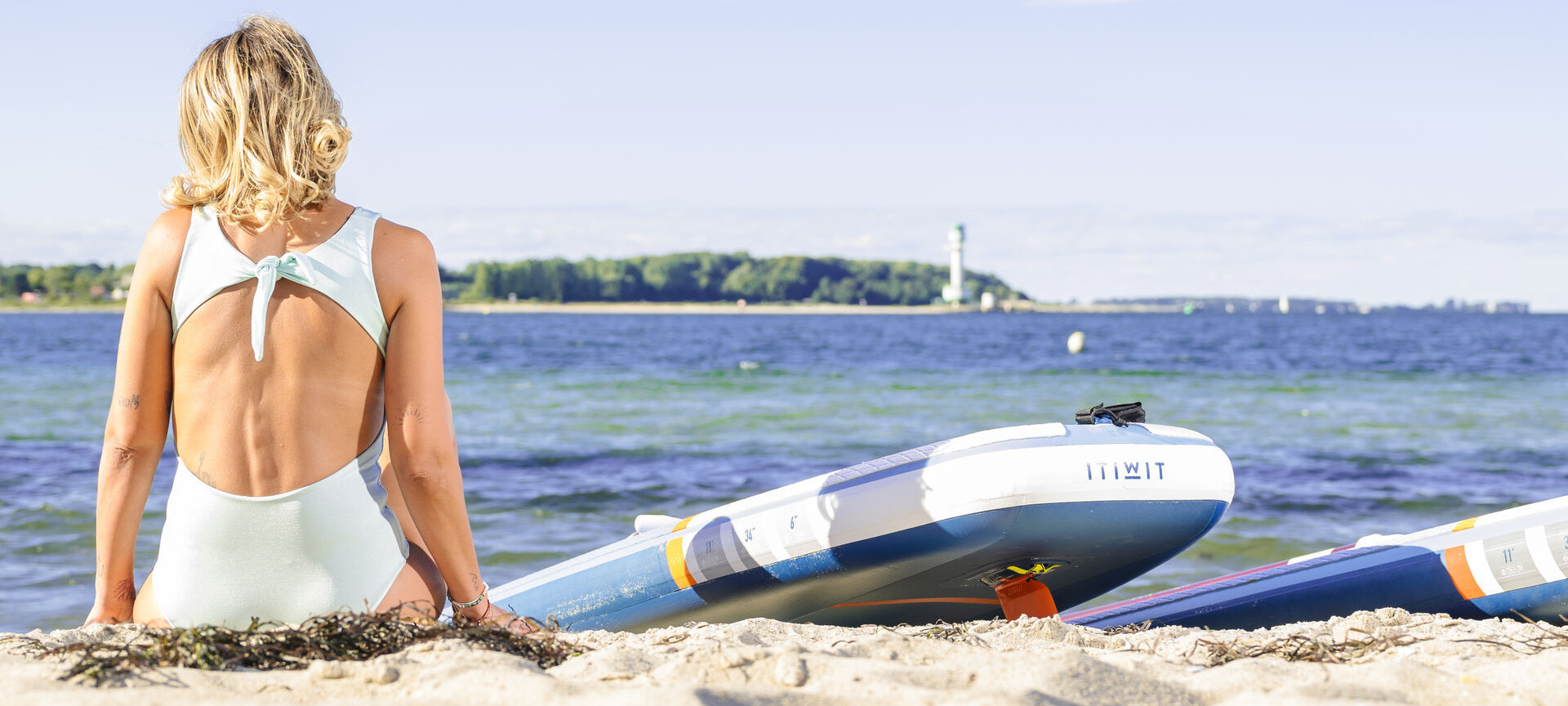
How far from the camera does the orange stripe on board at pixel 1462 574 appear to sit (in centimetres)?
348

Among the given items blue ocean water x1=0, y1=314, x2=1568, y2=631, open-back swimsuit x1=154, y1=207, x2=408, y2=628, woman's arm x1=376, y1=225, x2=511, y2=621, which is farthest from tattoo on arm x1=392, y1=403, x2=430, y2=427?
blue ocean water x1=0, y1=314, x2=1568, y2=631

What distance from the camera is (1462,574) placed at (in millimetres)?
3510

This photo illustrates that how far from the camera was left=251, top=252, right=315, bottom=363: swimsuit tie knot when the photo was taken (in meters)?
1.80

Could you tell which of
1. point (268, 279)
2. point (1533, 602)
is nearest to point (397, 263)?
point (268, 279)

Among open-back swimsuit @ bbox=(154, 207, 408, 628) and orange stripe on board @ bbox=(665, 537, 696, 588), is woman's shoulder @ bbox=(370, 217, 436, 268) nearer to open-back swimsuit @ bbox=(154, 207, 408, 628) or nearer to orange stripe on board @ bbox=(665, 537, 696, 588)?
open-back swimsuit @ bbox=(154, 207, 408, 628)

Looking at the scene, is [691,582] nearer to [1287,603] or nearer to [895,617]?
[895,617]

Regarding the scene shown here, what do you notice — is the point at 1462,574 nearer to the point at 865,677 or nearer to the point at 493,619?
the point at 865,677

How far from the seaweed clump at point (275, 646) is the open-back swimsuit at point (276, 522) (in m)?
0.06

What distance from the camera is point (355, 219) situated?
191cm

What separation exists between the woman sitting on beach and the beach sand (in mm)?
218

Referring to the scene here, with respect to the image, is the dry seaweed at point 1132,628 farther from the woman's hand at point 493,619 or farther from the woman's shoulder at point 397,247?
the woman's shoulder at point 397,247

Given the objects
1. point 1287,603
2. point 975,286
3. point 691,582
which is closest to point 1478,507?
point 1287,603

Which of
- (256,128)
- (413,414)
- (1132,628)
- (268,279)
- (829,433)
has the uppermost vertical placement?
(256,128)

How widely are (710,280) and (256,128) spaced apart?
4002 inches
